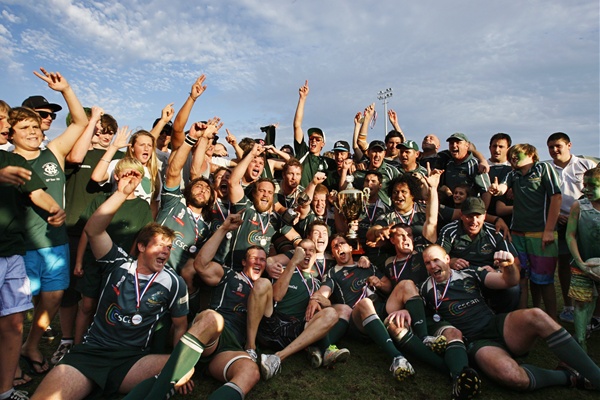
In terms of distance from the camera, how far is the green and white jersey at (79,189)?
172 inches

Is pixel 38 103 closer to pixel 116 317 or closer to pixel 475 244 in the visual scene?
pixel 116 317

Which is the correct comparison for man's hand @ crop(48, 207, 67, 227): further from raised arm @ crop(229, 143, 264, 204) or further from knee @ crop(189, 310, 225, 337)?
raised arm @ crop(229, 143, 264, 204)

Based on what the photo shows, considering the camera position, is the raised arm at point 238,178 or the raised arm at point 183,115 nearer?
the raised arm at point 238,178

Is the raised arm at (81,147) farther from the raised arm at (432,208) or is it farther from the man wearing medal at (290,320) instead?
the raised arm at (432,208)

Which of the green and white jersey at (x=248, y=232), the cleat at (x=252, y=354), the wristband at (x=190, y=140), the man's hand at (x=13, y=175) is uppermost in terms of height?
the wristband at (x=190, y=140)

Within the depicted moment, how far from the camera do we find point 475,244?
4789 mm

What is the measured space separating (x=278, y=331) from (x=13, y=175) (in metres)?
2.92

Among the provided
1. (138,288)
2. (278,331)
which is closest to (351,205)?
(278,331)

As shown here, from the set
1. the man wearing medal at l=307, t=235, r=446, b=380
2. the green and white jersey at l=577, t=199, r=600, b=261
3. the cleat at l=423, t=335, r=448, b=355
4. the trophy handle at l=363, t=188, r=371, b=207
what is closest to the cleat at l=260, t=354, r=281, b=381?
the man wearing medal at l=307, t=235, r=446, b=380

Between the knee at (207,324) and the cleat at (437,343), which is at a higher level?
the knee at (207,324)

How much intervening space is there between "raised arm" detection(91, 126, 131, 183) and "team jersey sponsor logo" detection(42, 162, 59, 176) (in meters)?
0.47

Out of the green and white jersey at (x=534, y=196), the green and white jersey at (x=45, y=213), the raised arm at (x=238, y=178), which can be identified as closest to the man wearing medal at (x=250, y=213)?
the raised arm at (x=238, y=178)

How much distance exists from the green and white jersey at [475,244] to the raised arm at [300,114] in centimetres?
330

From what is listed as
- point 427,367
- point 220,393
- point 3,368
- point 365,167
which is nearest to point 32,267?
point 3,368
